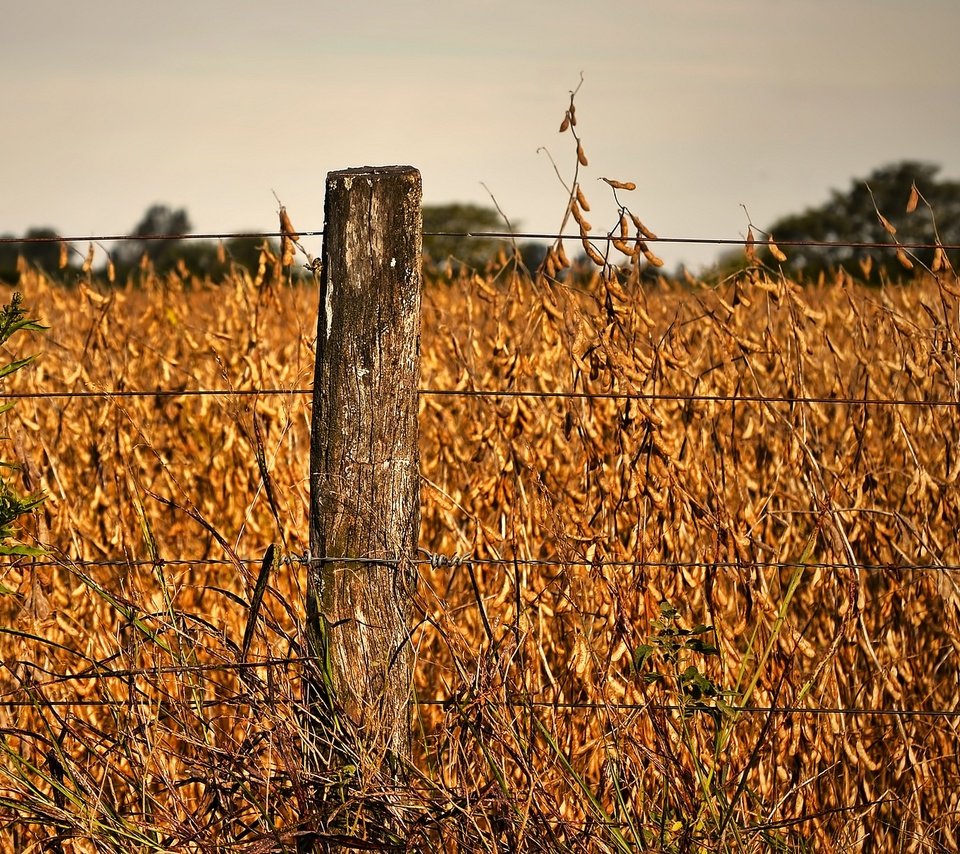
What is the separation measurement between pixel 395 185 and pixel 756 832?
1.44 meters

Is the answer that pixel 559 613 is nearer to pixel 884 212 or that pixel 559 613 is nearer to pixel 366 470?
pixel 366 470

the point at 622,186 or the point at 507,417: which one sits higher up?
the point at 622,186

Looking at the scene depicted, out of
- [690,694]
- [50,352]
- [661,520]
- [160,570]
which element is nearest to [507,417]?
[661,520]

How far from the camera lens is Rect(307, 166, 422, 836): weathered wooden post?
81.4 inches

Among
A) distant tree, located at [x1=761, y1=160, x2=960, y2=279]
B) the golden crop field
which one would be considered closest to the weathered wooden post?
the golden crop field

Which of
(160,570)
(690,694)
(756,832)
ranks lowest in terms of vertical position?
(756,832)

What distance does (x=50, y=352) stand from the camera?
5062mm

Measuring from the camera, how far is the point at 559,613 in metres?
2.88

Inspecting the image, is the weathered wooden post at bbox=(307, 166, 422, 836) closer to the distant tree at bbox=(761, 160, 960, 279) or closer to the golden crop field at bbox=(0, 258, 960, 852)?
the golden crop field at bbox=(0, 258, 960, 852)

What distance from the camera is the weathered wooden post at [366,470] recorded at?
6.79 ft

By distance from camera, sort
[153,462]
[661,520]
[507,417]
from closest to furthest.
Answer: [661,520] → [507,417] → [153,462]

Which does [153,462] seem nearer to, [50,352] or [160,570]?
[50,352]

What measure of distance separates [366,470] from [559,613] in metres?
1.00

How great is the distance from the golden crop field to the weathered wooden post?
0.29 ft
